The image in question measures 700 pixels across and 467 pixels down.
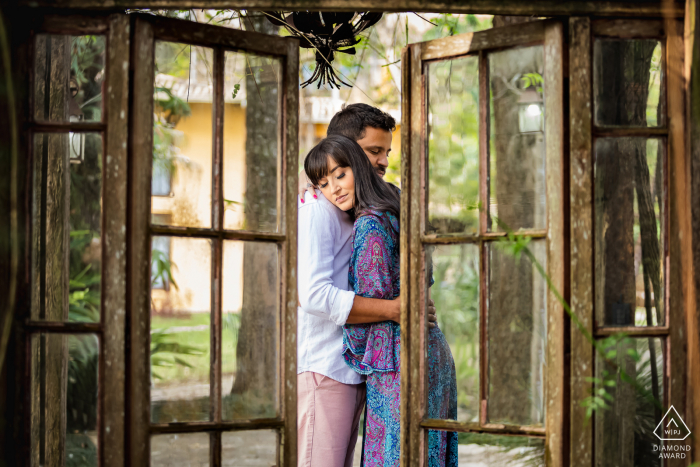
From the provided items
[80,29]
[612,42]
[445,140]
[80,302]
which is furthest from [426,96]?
[80,302]

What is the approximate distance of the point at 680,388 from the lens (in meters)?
1.60

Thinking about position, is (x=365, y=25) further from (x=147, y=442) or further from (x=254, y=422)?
(x=147, y=442)

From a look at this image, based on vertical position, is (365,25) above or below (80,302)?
above

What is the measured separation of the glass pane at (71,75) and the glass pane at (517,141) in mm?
1128

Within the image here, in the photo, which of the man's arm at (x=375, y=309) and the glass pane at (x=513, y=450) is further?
the man's arm at (x=375, y=309)

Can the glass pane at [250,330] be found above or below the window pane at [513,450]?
above

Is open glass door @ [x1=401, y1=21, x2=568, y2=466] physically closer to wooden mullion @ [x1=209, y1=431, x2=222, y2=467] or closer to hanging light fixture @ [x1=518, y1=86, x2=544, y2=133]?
hanging light fixture @ [x1=518, y1=86, x2=544, y2=133]

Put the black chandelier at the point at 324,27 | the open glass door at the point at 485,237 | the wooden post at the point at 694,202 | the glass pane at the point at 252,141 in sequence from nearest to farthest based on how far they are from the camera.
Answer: the wooden post at the point at 694,202 → the open glass door at the point at 485,237 → the glass pane at the point at 252,141 → the black chandelier at the point at 324,27

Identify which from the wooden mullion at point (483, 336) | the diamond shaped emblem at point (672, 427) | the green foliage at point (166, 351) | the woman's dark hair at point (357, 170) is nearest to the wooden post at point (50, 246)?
the green foliage at point (166, 351)

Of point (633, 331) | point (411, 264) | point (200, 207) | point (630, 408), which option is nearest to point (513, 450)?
point (630, 408)

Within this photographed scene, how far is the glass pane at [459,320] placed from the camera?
69.7 inches

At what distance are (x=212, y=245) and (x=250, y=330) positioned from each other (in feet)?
0.92

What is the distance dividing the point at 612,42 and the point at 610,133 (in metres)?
0.25

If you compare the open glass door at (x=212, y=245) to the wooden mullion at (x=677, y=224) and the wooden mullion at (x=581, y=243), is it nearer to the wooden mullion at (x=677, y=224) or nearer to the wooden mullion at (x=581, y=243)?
the wooden mullion at (x=581, y=243)
